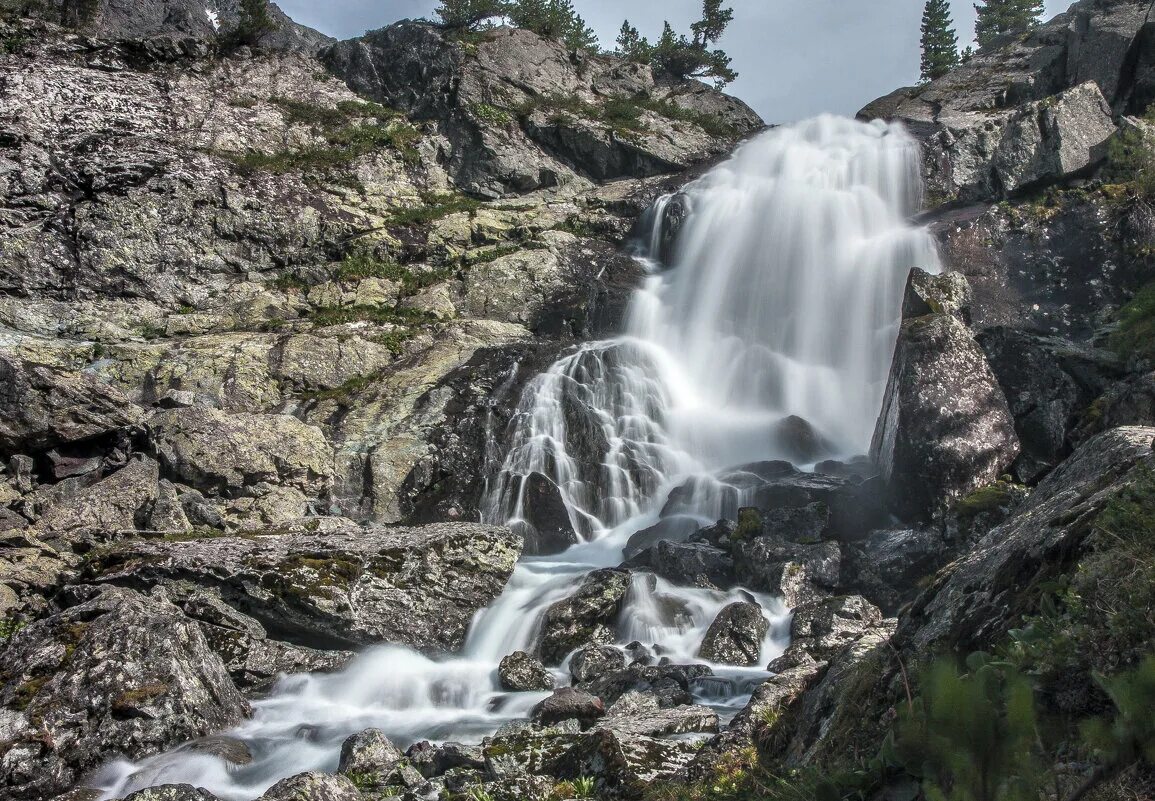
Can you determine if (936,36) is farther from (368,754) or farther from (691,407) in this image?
(368,754)

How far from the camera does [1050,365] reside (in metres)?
15.8

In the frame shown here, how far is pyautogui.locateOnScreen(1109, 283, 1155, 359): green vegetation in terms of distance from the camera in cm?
1537

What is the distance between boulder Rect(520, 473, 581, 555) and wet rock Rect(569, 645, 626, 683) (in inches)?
215

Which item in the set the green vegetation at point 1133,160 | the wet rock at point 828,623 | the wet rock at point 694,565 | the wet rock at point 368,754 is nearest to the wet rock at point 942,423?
the wet rock at point 694,565

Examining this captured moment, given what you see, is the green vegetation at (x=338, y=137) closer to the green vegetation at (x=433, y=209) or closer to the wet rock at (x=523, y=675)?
the green vegetation at (x=433, y=209)

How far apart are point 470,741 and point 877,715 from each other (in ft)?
19.8

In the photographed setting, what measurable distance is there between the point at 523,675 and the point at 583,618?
5.72ft

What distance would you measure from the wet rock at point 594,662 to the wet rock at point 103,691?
439 cm

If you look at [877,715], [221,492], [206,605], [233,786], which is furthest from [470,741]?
[221,492]

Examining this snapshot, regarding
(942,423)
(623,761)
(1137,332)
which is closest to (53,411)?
(623,761)

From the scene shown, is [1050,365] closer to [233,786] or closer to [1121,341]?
[1121,341]

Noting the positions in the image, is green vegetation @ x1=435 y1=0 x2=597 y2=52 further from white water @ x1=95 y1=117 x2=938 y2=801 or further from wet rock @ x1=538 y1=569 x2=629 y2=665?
wet rock @ x1=538 y1=569 x2=629 y2=665

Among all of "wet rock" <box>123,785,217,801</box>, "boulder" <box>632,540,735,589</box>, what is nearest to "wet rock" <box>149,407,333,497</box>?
"boulder" <box>632,540,735,589</box>

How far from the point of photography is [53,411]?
1448 centimetres
